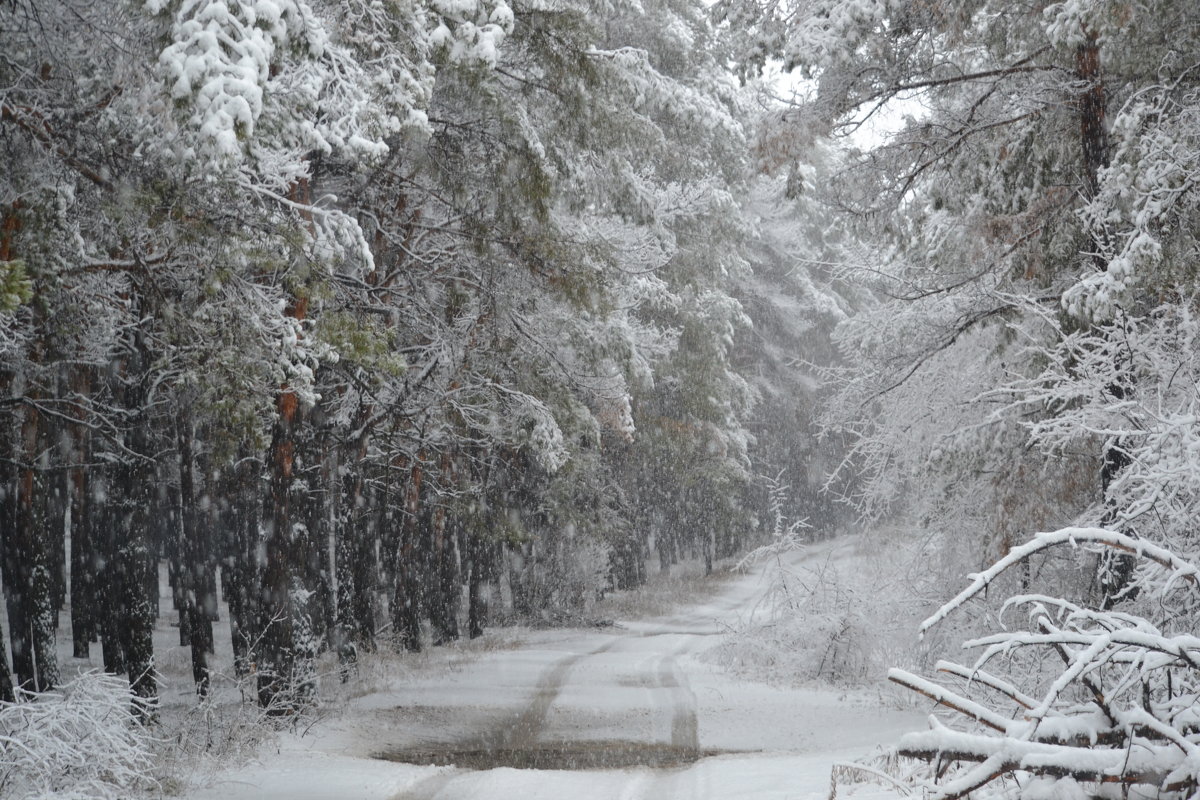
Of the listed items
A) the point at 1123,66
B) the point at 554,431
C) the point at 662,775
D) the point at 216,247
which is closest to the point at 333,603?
the point at 554,431

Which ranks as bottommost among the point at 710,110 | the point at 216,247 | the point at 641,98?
the point at 216,247

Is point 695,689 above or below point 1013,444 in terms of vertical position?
below

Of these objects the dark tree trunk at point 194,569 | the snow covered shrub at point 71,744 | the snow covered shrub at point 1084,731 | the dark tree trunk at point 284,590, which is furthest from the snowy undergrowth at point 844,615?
the snow covered shrub at point 1084,731

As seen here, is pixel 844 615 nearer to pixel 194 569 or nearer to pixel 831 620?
pixel 831 620

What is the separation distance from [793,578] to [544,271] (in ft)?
26.6

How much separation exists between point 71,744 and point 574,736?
23.1 feet

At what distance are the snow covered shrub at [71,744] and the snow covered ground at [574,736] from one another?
1504mm

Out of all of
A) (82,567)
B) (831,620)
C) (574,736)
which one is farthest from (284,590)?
(82,567)

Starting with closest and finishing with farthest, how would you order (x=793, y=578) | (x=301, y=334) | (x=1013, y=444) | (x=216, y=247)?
(x=216, y=247) < (x=301, y=334) < (x=1013, y=444) < (x=793, y=578)

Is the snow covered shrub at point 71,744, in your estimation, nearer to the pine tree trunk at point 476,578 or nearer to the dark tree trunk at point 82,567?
the dark tree trunk at point 82,567

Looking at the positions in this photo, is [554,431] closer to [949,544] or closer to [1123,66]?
[949,544]

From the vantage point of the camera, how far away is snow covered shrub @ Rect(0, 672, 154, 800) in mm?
5914

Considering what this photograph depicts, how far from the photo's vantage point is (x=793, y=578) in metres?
17.2

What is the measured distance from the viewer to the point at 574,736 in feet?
40.2
